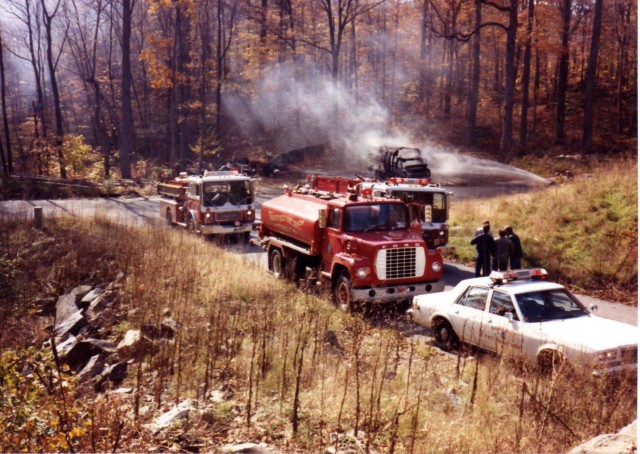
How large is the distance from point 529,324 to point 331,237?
16.5ft

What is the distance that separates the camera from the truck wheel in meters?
11.8

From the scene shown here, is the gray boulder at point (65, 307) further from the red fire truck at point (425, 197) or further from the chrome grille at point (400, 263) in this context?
the red fire truck at point (425, 197)

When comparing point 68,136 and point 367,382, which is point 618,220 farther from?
point 68,136

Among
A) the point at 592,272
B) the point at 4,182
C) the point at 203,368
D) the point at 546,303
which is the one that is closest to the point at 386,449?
the point at 203,368

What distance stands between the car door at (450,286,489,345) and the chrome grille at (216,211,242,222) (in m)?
11.6

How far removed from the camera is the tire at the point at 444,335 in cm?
998

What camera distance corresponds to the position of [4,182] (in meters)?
30.6

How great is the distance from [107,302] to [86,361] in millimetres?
2934

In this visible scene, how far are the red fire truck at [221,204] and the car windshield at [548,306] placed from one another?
1259 cm

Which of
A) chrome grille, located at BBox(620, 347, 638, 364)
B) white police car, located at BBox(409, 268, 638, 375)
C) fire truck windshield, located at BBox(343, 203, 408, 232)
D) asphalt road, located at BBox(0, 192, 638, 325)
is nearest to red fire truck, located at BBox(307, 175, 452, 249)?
asphalt road, located at BBox(0, 192, 638, 325)

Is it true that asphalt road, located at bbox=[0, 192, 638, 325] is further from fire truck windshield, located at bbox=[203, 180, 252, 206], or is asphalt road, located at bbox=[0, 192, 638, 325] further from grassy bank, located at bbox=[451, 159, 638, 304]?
fire truck windshield, located at bbox=[203, 180, 252, 206]

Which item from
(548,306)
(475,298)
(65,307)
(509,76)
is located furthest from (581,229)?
(509,76)

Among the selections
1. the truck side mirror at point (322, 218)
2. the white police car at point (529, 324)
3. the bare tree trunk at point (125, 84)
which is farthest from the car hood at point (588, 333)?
the bare tree trunk at point (125, 84)

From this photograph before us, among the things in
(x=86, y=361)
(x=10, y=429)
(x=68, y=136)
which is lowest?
(x=86, y=361)
